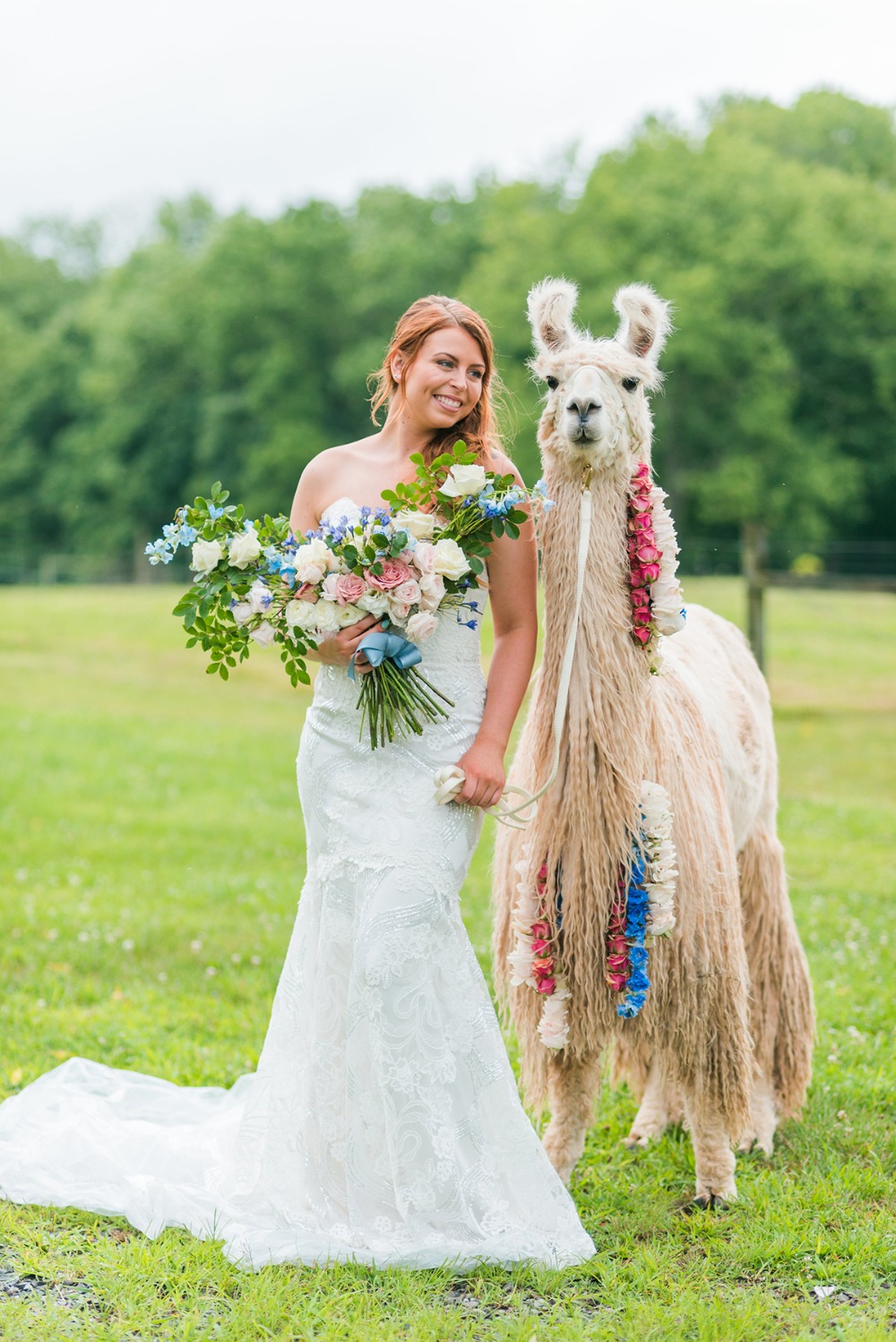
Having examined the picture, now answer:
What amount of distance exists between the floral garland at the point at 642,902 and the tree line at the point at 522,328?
23.1 metres

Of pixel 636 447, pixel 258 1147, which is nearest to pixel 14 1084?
pixel 258 1147

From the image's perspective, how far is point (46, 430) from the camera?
49.8 m

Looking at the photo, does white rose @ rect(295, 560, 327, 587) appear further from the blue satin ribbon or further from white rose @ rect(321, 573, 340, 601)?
the blue satin ribbon

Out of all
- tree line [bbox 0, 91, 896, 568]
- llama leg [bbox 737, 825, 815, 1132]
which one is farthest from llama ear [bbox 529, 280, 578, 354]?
tree line [bbox 0, 91, 896, 568]

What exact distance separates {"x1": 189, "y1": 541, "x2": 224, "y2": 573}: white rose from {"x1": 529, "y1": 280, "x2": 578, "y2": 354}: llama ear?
1.09 meters

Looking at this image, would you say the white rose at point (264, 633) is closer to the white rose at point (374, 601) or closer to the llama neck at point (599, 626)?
the white rose at point (374, 601)

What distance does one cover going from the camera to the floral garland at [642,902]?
3551 millimetres

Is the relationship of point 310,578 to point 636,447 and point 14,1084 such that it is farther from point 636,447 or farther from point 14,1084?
point 14,1084

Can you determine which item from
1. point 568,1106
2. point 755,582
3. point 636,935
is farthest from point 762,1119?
point 755,582

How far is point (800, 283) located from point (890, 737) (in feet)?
77.3

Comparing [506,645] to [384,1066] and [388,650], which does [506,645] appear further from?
[384,1066]

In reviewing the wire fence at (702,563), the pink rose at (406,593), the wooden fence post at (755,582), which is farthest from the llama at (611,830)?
the wire fence at (702,563)

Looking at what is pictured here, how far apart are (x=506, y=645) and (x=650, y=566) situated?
438 millimetres

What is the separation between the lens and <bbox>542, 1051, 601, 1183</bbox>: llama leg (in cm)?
391
